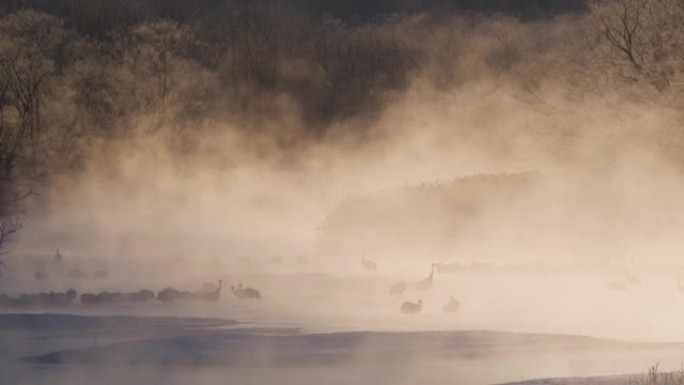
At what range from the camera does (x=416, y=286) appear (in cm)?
2658

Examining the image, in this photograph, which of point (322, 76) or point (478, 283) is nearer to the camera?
point (478, 283)

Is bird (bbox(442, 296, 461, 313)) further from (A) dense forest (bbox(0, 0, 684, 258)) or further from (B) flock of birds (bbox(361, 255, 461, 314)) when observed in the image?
(A) dense forest (bbox(0, 0, 684, 258))

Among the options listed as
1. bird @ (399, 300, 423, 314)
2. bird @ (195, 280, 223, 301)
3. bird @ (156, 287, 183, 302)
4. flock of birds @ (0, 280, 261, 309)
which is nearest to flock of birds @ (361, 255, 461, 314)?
bird @ (399, 300, 423, 314)

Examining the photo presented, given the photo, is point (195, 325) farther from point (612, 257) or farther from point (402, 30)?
point (402, 30)

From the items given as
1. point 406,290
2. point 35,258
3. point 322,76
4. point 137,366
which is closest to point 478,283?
point 406,290

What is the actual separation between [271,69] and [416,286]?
4255 cm

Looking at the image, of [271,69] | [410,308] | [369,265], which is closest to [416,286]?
[369,265]

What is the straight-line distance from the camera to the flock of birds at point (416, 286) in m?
23.0

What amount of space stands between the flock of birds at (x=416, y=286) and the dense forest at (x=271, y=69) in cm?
948

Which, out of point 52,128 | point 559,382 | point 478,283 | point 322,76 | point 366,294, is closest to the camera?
point 559,382

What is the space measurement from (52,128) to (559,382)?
30.9 m

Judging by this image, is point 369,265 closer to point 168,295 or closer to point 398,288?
point 398,288

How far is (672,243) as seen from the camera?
3372 centimetres

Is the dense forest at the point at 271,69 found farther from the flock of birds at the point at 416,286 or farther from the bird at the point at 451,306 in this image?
the bird at the point at 451,306
